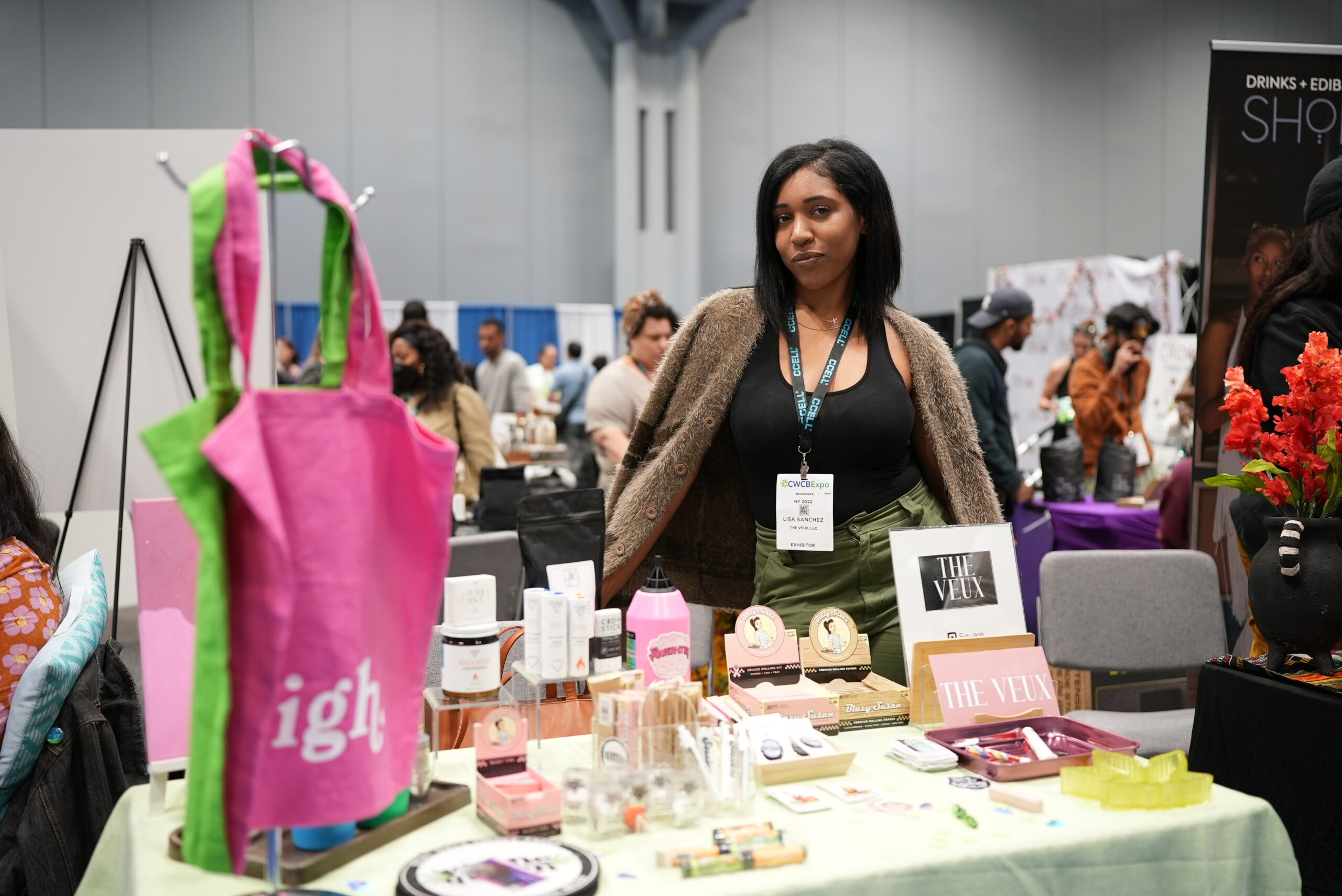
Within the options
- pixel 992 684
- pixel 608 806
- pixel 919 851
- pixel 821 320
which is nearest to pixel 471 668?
pixel 608 806

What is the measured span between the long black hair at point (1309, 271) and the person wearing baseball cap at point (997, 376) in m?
1.97

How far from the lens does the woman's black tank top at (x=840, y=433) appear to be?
195cm

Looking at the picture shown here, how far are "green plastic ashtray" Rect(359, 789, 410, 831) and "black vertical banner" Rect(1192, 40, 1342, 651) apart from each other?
8.82 ft

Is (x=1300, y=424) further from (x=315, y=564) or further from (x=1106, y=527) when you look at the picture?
(x=1106, y=527)

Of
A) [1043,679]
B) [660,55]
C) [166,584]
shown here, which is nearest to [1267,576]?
[1043,679]

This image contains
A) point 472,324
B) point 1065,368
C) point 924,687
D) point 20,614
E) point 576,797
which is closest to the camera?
point 576,797

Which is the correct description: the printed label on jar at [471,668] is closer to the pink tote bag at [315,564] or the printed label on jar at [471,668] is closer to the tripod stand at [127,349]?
the pink tote bag at [315,564]

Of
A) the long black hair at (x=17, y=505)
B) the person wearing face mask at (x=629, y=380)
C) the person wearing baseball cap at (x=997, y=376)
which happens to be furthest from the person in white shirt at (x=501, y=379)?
the long black hair at (x=17, y=505)

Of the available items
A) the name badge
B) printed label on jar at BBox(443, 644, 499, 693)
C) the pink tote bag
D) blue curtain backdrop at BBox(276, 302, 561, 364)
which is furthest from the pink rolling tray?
blue curtain backdrop at BBox(276, 302, 561, 364)

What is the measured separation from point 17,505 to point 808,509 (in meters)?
1.48

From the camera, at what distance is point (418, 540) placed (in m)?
0.97

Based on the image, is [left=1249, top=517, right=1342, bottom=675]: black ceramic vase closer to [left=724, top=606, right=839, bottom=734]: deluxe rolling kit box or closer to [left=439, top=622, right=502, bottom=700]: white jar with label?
[left=724, top=606, right=839, bottom=734]: deluxe rolling kit box

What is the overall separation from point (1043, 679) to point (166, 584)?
125cm

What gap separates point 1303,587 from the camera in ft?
5.89
